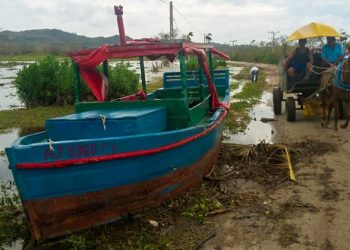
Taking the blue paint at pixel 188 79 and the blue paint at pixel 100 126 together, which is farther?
the blue paint at pixel 188 79

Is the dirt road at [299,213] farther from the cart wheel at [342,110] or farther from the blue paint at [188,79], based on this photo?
the blue paint at [188,79]

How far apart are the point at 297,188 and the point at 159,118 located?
2229 millimetres

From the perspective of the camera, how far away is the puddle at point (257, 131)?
364 inches

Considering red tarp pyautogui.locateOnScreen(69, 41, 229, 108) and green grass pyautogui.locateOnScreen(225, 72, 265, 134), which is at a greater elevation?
red tarp pyautogui.locateOnScreen(69, 41, 229, 108)

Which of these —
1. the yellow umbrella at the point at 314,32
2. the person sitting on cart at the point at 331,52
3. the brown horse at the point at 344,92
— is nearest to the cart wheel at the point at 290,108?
the person sitting on cart at the point at 331,52

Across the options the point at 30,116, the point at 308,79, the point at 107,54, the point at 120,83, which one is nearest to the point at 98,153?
the point at 107,54

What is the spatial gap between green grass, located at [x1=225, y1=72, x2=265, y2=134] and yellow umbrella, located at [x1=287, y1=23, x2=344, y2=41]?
8.57 ft

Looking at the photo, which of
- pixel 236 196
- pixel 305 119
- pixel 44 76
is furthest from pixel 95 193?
pixel 44 76

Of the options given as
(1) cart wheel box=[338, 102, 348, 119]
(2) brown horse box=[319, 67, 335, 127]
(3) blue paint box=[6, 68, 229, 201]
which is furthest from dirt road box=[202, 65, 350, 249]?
(1) cart wheel box=[338, 102, 348, 119]

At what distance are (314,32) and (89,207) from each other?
315 inches

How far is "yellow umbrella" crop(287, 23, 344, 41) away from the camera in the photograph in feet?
33.0

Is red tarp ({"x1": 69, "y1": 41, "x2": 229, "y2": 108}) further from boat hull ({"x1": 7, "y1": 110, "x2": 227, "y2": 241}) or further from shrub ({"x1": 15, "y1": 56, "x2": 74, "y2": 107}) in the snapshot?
shrub ({"x1": 15, "y1": 56, "x2": 74, "y2": 107})

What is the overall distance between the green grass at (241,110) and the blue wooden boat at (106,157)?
443 cm

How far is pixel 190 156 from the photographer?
215 inches
